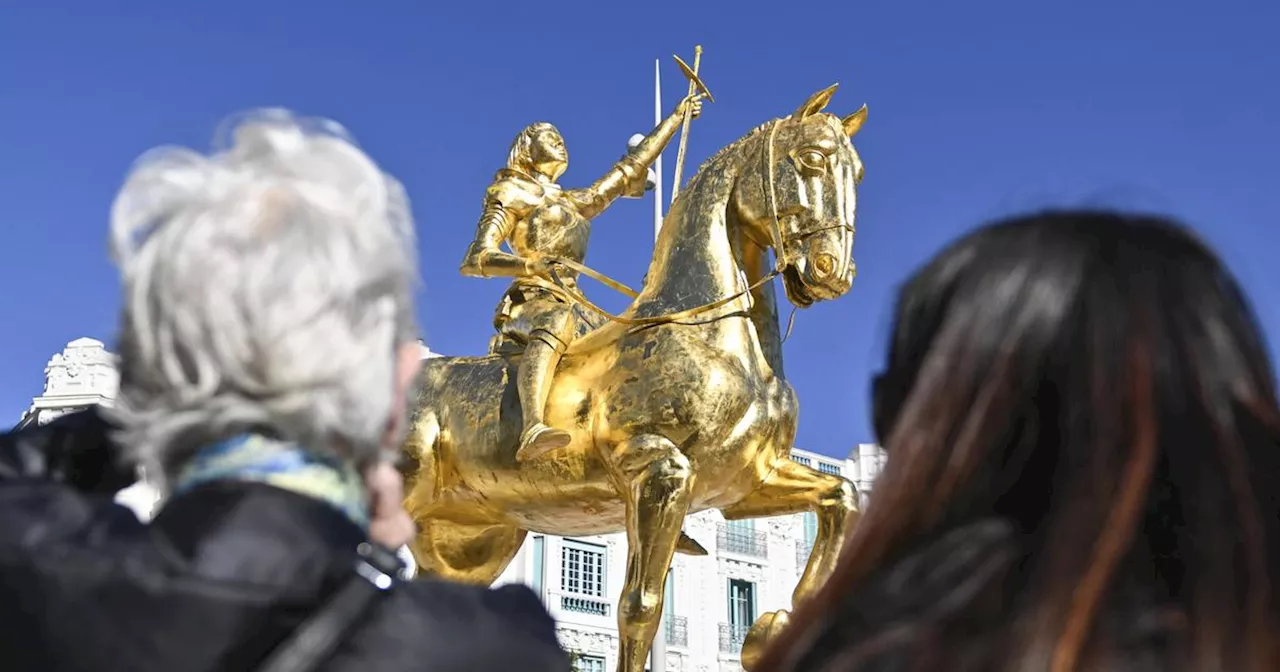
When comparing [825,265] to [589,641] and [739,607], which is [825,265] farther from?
[739,607]

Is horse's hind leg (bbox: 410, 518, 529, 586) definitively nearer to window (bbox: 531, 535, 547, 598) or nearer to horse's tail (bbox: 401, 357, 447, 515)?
horse's tail (bbox: 401, 357, 447, 515)

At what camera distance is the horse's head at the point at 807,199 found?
22.7ft

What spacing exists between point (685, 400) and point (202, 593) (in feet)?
17.2

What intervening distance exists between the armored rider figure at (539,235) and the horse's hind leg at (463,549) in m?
1.21

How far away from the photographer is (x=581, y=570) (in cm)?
3161

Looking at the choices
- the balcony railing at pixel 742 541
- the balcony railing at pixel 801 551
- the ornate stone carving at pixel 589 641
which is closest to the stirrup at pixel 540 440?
the ornate stone carving at pixel 589 641

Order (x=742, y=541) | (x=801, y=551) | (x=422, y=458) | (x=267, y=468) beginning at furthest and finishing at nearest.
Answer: (x=801, y=551), (x=742, y=541), (x=422, y=458), (x=267, y=468)

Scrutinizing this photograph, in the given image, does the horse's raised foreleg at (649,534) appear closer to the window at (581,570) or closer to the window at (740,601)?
the window at (581,570)

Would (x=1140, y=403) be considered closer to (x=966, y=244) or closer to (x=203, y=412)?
(x=966, y=244)

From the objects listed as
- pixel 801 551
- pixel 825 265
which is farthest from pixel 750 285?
pixel 801 551

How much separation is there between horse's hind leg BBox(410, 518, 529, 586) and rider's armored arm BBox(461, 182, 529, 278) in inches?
59.3

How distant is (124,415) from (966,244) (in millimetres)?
1051

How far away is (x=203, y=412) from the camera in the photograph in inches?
64.4

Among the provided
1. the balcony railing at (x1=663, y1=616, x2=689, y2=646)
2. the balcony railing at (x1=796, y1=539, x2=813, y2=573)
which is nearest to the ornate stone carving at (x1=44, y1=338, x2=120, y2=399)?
the balcony railing at (x1=663, y1=616, x2=689, y2=646)
